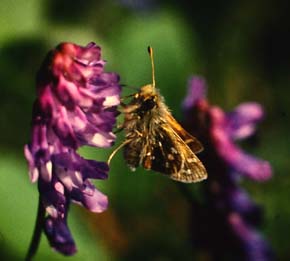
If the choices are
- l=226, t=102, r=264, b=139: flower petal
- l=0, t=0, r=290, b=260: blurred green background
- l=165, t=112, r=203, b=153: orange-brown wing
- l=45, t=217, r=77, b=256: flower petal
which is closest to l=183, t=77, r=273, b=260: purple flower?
l=226, t=102, r=264, b=139: flower petal

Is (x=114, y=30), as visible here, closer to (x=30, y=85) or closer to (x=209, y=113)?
(x=30, y=85)

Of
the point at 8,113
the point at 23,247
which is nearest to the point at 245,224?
the point at 23,247

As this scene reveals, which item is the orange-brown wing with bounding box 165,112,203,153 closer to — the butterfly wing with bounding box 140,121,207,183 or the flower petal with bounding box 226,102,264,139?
the butterfly wing with bounding box 140,121,207,183

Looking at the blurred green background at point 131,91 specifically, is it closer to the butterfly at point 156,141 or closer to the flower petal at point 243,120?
the flower petal at point 243,120

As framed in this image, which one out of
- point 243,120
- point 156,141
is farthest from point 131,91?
point 156,141

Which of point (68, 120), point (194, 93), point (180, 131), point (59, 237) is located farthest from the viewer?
point (194, 93)

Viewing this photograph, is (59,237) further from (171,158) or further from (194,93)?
(194,93)

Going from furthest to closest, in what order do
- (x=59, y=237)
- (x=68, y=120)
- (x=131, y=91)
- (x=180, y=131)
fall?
(x=131, y=91), (x=180, y=131), (x=59, y=237), (x=68, y=120)
